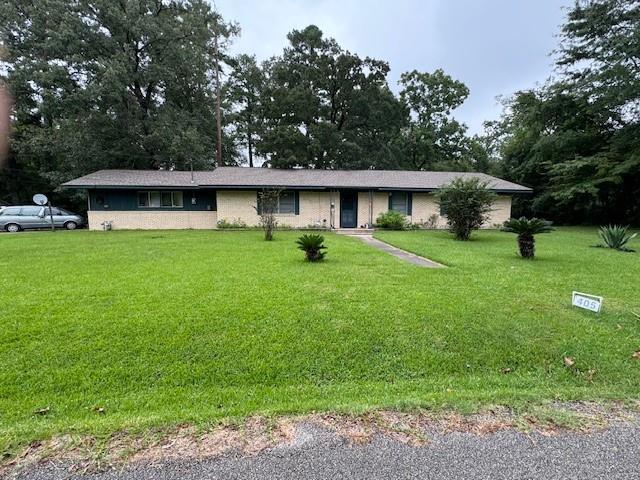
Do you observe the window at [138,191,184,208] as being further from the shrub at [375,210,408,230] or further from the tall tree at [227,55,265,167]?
the tall tree at [227,55,265,167]

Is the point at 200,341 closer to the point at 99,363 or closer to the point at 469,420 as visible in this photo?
the point at 99,363

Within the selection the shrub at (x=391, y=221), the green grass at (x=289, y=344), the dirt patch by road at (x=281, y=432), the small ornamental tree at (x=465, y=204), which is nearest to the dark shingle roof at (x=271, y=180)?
the shrub at (x=391, y=221)

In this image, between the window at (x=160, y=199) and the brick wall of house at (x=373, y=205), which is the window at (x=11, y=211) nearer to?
the window at (x=160, y=199)

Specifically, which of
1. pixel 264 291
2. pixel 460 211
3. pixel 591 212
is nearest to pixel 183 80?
pixel 460 211

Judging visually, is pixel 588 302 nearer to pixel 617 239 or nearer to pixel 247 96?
pixel 617 239

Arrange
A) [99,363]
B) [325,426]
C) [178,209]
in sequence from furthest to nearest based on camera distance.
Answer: [178,209]
[99,363]
[325,426]

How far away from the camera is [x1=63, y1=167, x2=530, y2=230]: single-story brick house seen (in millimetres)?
16375

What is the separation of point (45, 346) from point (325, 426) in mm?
2931

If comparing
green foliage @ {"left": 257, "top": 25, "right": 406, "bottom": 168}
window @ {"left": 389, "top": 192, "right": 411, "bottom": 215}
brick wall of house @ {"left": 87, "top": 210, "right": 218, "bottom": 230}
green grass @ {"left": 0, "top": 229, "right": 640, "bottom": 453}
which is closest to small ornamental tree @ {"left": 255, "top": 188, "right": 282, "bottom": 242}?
brick wall of house @ {"left": 87, "top": 210, "right": 218, "bottom": 230}

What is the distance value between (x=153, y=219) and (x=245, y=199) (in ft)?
15.9

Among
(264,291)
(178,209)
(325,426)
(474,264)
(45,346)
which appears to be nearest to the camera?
(325,426)

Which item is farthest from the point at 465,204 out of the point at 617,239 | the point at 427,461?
the point at 427,461

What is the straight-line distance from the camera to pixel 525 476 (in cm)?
178

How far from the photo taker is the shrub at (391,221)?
16.3m
